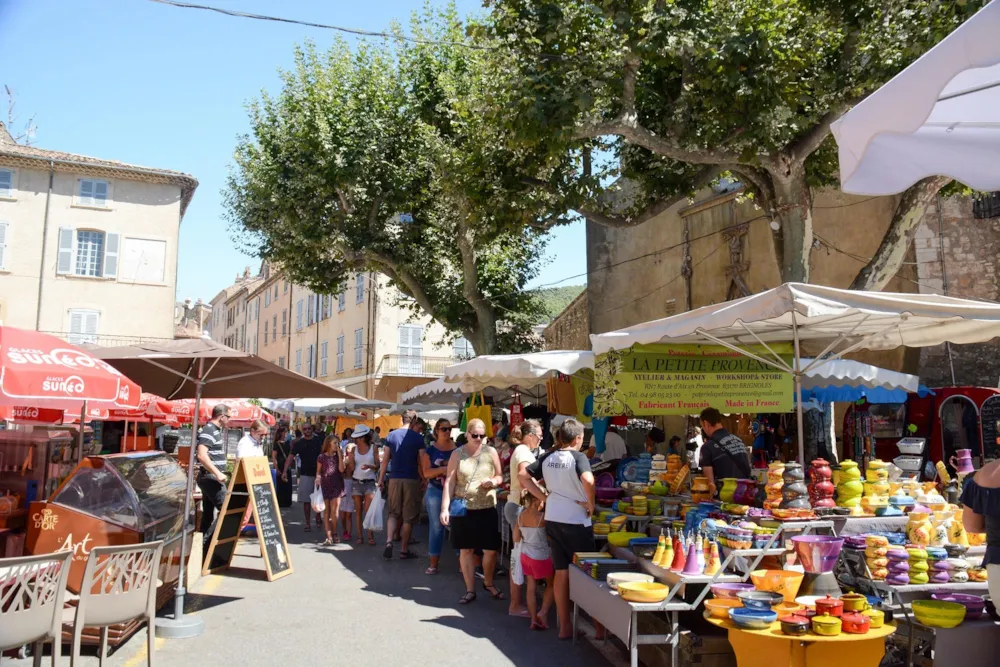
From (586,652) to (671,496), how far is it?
5.87 ft

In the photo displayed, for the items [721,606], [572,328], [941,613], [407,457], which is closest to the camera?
[941,613]

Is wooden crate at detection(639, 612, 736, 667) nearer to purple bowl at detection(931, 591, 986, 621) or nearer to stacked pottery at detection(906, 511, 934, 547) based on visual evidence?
purple bowl at detection(931, 591, 986, 621)

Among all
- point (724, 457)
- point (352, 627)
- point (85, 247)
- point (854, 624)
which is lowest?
point (352, 627)

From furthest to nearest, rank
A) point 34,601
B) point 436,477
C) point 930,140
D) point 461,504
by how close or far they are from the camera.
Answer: point 436,477, point 461,504, point 34,601, point 930,140

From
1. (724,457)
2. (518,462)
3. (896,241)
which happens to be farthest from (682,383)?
(896,241)

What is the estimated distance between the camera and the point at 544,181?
509 inches

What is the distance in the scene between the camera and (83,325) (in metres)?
27.8

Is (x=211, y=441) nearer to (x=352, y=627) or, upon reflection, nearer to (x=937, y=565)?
(x=352, y=627)

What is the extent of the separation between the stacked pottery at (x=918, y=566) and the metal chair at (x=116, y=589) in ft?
16.2

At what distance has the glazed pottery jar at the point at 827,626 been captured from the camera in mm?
4340

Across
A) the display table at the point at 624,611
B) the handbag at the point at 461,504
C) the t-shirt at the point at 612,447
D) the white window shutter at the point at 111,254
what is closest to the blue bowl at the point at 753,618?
the display table at the point at 624,611

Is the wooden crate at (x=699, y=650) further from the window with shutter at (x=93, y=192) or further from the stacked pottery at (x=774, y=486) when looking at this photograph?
the window with shutter at (x=93, y=192)

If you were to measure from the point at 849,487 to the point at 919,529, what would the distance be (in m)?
0.53

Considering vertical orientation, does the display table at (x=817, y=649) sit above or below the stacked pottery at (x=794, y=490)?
below
